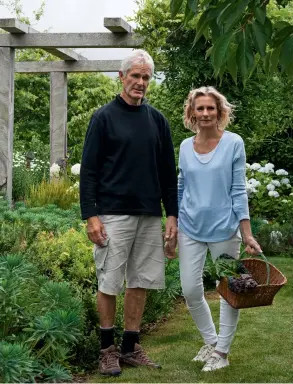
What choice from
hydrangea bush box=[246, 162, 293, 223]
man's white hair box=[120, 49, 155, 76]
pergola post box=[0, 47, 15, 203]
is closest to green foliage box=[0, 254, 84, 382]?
man's white hair box=[120, 49, 155, 76]

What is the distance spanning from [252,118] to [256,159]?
219 cm

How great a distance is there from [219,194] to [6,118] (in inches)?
300

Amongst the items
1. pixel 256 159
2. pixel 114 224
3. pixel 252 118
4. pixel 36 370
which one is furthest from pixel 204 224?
pixel 256 159

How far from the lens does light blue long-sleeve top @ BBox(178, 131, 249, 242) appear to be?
4160 millimetres

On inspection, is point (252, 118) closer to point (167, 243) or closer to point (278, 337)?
point (278, 337)

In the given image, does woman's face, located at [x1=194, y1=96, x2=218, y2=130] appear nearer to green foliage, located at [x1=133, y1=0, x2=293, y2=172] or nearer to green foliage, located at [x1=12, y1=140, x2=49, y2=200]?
green foliage, located at [x1=133, y1=0, x2=293, y2=172]

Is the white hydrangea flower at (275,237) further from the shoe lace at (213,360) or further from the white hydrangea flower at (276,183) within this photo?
the shoe lace at (213,360)

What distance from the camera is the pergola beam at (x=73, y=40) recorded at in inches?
425

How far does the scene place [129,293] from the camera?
4438mm

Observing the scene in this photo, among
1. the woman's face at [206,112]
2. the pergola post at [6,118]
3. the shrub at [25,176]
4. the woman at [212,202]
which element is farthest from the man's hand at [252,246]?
the shrub at [25,176]

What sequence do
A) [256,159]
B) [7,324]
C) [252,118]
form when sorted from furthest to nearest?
[256,159]
[252,118]
[7,324]

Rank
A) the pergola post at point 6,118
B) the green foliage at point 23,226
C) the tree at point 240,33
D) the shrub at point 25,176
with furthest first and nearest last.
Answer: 1. the shrub at point 25,176
2. the pergola post at point 6,118
3. the green foliage at point 23,226
4. the tree at point 240,33

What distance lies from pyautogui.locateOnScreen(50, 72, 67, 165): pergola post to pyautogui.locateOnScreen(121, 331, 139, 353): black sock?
9.87m

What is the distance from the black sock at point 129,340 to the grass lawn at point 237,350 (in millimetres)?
109
